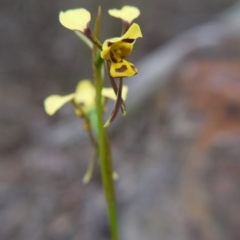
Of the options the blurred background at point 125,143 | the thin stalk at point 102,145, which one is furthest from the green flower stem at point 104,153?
the blurred background at point 125,143

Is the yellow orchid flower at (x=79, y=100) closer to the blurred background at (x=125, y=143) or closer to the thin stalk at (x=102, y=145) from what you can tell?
the thin stalk at (x=102, y=145)

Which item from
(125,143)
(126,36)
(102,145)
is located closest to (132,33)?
(126,36)

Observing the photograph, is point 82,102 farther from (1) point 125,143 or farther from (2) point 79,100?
(1) point 125,143

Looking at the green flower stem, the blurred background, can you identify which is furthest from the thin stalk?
the blurred background

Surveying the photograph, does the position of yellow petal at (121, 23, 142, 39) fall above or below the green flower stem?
above

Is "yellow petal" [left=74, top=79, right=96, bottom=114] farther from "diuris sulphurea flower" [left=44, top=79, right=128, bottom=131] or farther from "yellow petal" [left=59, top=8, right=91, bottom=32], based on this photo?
"yellow petal" [left=59, top=8, right=91, bottom=32]

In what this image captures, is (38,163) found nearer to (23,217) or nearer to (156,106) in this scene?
(23,217)

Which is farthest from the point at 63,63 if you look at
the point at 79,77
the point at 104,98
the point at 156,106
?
Answer: the point at 104,98
